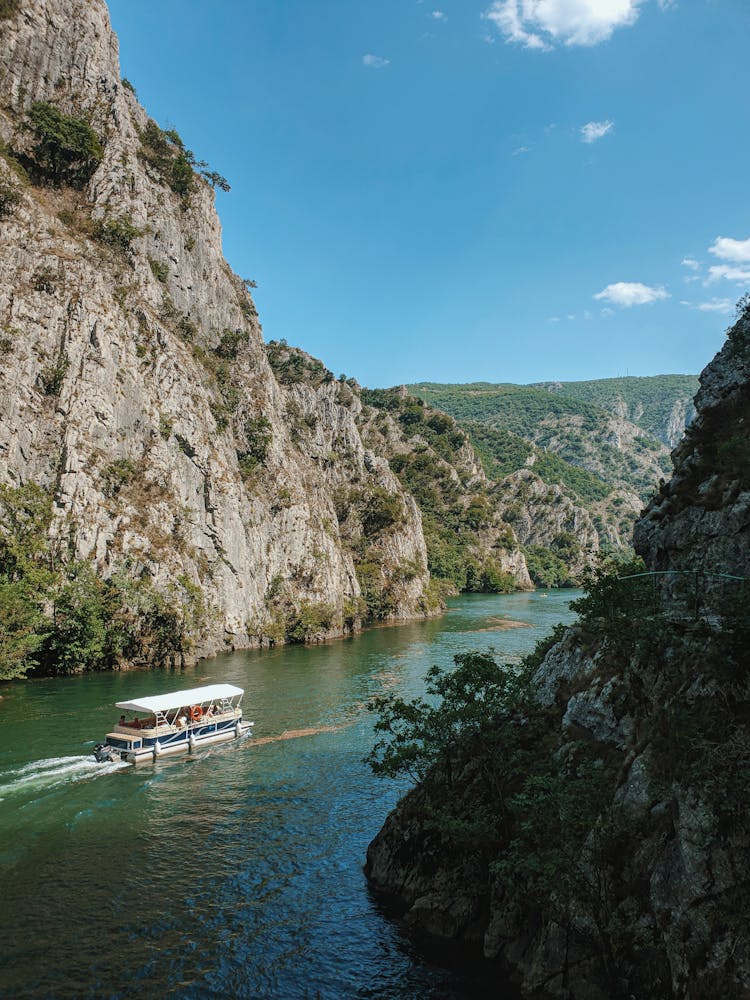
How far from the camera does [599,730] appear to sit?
19266 millimetres

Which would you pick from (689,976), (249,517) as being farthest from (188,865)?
(249,517)

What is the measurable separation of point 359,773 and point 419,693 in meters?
16.8

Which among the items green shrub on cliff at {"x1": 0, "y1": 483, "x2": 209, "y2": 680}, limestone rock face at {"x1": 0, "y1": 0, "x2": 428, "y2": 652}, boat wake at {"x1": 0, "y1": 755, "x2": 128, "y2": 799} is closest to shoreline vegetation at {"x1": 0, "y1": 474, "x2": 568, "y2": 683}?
green shrub on cliff at {"x1": 0, "y1": 483, "x2": 209, "y2": 680}

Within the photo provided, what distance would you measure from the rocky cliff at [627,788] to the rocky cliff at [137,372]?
148ft

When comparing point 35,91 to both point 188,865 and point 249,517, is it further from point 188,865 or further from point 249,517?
point 188,865

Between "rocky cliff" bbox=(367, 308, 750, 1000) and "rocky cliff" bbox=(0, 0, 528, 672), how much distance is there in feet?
148

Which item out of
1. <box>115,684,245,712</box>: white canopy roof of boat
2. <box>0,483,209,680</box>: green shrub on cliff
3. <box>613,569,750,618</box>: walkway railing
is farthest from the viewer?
<box>0,483,209,680</box>: green shrub on cliff

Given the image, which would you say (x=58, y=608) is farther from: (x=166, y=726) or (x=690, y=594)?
(x=690, y=594)

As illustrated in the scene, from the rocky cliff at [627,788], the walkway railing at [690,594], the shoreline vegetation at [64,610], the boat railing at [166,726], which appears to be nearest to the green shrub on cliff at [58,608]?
the shoreline vegetation at [64,610]

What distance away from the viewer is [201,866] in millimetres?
22422

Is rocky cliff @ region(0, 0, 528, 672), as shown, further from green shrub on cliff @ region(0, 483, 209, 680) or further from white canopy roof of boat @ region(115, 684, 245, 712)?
white canopy roof of boat @ region(115, 684, 245, 712)

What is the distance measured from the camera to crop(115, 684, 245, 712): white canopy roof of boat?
34688 mm

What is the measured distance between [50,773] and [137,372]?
4683 centimetres

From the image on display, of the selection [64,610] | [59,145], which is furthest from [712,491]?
[59,145]
